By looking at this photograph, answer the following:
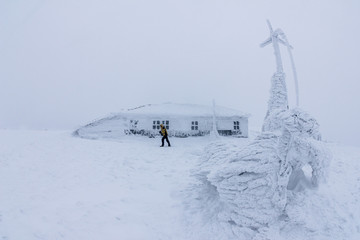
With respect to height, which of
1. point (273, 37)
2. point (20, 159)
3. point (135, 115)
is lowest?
point (20, 159)

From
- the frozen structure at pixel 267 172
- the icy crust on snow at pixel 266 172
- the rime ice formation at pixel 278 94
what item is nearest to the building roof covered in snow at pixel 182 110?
the rime ice formation at pixel 278 94

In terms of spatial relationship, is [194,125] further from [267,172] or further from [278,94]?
[267,172]

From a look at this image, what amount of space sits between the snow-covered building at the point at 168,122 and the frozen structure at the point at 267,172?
44.3 feet

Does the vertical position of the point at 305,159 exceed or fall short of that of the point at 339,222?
it exceeds it

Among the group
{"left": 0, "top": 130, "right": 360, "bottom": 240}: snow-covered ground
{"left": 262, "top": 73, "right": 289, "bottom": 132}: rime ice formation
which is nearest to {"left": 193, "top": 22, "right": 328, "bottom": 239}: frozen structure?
{"left": 0, "top": 130, "right": 360, "bottom": 240}: snow-covered ground

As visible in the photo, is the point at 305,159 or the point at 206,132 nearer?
the point at 305,159

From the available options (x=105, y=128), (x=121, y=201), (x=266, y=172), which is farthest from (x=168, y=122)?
(x=266, y=172)

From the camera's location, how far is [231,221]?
7848 mm

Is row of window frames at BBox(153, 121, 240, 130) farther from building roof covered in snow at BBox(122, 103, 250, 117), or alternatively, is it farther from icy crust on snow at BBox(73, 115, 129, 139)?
icy crust on snow at BBox(73, 115, 129, 139)

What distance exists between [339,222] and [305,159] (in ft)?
→ 7.11

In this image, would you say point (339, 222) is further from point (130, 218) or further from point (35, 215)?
point (35, 215)

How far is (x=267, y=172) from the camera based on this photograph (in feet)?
24.7

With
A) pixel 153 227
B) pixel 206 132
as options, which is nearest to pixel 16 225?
pixel 153 227

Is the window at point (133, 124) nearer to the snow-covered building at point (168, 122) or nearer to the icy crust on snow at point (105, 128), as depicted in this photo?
the snow-covered building at point (168, 122)
